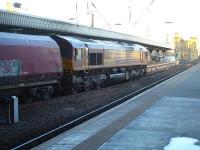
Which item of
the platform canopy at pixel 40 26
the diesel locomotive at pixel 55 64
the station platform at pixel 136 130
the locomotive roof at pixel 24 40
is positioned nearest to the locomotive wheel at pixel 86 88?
the diesel locomotive at pixel 55 64

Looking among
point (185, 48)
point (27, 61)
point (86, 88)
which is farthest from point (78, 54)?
point (185, 48)

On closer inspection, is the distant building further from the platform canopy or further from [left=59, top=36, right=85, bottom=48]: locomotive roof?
[left=59, top=36, right=85, bottom=48]: locomotive roof

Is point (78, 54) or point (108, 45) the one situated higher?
point (108, 45)

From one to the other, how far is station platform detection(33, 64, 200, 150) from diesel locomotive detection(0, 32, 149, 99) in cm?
441

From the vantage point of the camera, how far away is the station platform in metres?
10.4

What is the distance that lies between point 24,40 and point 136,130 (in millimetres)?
8711

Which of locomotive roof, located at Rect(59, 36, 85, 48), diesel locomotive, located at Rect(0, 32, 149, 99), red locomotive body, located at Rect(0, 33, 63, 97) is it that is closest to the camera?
red locomotive body, located at Rect(0, 33, 63, 97)

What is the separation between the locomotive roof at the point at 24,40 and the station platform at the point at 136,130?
4952mm

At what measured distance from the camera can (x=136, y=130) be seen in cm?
1227

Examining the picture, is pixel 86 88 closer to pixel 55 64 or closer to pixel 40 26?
pixel 55 64

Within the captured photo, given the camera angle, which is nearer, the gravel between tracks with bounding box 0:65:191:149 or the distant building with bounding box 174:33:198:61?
the gravel between tracks with bounding box 0:65:191:149

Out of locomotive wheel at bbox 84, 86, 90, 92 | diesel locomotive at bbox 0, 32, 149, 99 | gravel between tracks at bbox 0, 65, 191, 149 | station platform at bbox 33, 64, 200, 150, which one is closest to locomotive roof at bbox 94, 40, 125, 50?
diesel locomotive at bbox 0, 32, 149, 99

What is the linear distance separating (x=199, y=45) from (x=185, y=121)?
607 feet

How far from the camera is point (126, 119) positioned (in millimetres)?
14383
